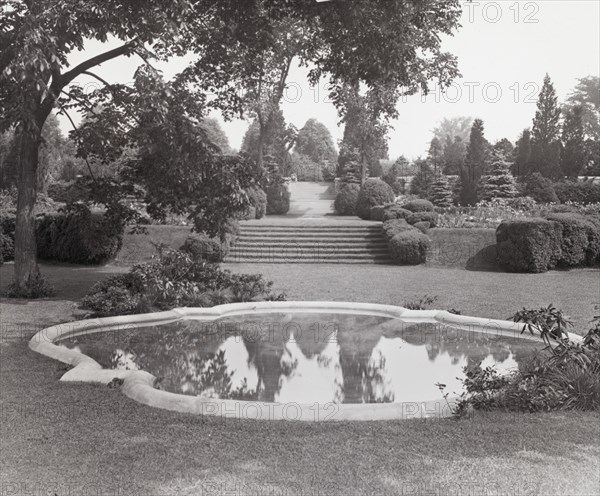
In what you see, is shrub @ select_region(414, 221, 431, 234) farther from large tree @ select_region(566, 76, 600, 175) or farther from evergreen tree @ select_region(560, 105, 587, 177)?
large tree @ select_region(566, 76, 600, 175)

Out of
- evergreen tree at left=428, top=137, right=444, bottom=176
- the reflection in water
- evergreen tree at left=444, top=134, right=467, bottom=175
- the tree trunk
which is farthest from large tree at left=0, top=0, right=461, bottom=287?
evergreen tree at left=444, top=134, right=467, bottom=175

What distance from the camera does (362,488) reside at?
12.6 ft

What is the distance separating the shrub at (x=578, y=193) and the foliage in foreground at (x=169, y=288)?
24.4 meters

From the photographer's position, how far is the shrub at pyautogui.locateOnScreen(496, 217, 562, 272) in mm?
16484

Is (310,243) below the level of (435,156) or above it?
below

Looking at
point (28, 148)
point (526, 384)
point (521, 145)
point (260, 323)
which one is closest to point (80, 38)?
point (28, 148)

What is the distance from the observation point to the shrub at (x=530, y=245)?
16.5 m

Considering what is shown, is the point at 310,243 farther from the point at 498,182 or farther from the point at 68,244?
the point at 498,182

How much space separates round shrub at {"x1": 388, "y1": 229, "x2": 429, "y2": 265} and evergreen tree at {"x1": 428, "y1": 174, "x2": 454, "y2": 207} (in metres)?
16.1

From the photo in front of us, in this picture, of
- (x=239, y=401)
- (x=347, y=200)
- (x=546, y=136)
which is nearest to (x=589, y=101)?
(x=546, y=136)

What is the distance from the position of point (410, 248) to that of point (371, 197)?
404 inches

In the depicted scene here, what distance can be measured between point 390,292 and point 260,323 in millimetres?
3856

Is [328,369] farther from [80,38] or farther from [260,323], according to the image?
[80,38]

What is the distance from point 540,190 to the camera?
3112 centimetres
